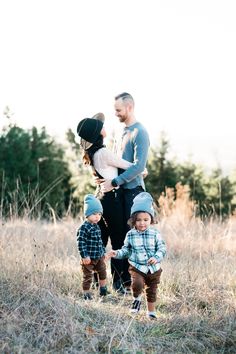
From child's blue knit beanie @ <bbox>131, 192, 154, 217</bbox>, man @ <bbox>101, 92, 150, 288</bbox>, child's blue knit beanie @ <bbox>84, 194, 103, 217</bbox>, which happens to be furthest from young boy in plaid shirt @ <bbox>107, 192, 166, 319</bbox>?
man @ <bbox>101, 92, 150, 288</bbox>

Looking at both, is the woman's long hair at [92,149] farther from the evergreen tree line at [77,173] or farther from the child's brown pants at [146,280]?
the evergreen tree line at [77,173]

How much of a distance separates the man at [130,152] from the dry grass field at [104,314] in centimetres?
62

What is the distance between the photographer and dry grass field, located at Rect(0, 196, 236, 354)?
12.8 feet

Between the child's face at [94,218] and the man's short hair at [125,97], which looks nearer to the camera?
the child's face at [94,218]

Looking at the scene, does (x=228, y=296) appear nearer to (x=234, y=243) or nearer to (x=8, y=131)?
(x=234, y=243)

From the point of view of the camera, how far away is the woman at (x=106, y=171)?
527 centimetres

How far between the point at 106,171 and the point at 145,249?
3.39 feet

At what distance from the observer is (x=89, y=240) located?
5117 mm

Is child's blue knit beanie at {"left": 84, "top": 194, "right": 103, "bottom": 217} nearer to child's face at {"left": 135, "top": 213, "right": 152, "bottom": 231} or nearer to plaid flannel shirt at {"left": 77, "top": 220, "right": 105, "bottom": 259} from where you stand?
plaid flannel shirt at {"left": 77, "top": 220, "right": 105, "bottom": 259}

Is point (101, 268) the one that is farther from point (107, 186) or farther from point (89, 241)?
point (107, 186)

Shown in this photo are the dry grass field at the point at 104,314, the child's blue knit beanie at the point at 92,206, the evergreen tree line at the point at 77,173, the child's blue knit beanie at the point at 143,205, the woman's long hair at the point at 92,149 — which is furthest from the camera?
the evergreen tree line at the point at 77,173

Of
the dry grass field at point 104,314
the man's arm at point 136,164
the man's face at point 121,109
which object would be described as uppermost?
the man's face at point 121,109

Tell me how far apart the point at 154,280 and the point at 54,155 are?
605 inches

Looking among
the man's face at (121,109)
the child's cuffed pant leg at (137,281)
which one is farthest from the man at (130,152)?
the child's cuffed pant leg at (137,281)
